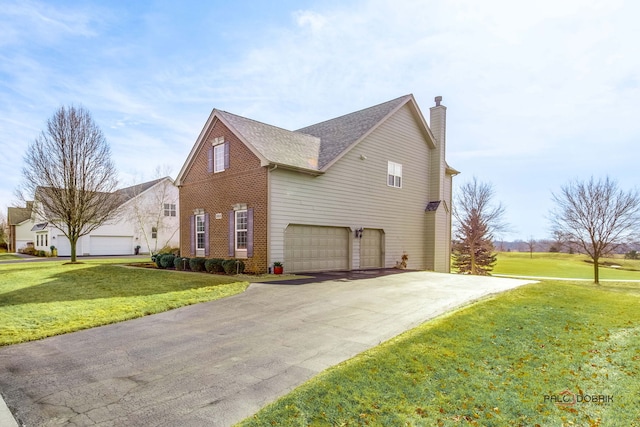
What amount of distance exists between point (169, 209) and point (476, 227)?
3258 cm

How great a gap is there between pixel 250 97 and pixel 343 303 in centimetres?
1187

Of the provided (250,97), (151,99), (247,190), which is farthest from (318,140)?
(151,99)

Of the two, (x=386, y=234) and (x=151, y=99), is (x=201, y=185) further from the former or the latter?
(x=386, y=234)

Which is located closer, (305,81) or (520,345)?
(520,345)

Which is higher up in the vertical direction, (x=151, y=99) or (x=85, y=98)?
(x=85, y=98)

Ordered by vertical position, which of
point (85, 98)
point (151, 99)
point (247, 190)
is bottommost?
point (247, 190)

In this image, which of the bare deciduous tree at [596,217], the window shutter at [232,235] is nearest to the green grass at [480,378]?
the window shutter at [232,235]

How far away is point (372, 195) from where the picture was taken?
18.3m

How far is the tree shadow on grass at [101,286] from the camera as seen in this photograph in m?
9.90

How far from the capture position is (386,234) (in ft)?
62.2

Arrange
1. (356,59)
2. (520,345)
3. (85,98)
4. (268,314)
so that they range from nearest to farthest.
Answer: (520,345) < (268,314) < (356,59) < (85,98)

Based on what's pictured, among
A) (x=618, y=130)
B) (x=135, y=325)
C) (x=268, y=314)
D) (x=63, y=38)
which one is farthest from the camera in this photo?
(x=618, y=130)

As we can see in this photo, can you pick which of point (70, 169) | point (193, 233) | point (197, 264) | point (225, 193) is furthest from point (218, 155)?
point (70, 169)

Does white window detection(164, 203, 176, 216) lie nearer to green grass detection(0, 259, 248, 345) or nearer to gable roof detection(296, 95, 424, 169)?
gable roof detection(296, 95, 424, 169)
